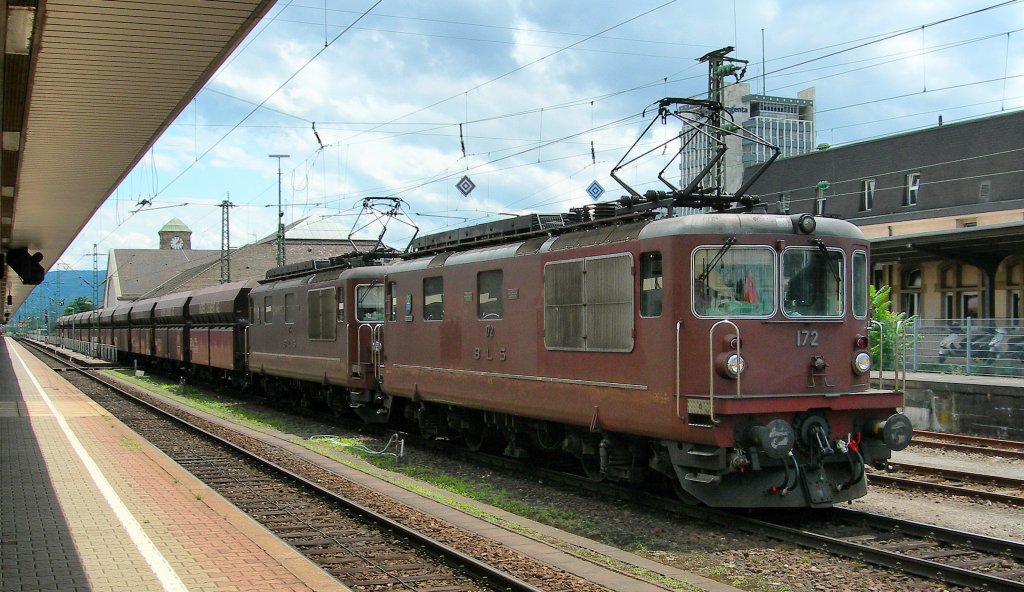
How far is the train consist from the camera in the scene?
30.7ft

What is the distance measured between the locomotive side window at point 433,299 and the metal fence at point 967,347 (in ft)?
39.7

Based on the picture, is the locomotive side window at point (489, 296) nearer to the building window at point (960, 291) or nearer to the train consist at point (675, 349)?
the train consist at point (675, 349)

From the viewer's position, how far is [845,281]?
33.3ft

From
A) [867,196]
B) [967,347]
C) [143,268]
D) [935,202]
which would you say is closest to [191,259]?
[143,268]

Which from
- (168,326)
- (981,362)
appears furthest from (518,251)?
(168,326)

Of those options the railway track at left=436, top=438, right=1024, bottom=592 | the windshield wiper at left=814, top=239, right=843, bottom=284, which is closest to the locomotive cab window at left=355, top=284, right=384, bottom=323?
the railway track at left=436, top=438, right=1024, bottom=592

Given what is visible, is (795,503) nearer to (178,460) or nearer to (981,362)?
(178,460)

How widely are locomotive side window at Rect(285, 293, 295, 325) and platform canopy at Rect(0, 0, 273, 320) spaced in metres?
6.37

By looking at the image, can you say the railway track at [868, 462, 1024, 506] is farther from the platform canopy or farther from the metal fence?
the platform canopy

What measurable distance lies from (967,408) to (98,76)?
15.8 meters

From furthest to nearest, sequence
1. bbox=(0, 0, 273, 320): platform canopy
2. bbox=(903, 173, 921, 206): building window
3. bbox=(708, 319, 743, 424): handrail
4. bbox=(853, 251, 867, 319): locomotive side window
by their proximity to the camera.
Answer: bbox=(903, 173, 921, 206): building window → bbox=(853, 251, 867, 319): locomotive side window → bbox=(708, 319, 743, 424): handrail → bbox=(0, 0, 273, 320): platform canopy

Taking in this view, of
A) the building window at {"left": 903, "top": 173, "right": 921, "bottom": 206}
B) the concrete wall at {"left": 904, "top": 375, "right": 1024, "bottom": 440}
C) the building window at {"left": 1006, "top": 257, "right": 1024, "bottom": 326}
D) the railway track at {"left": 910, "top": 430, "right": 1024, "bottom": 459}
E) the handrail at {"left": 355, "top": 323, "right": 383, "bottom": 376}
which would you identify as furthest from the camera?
the building window at {"left": 903, "top": 173, "right": 921, "bottom": 206}

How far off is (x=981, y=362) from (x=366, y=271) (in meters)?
13.2

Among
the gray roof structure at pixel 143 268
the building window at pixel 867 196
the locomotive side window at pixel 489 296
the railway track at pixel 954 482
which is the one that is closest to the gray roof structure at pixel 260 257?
the gray roof structure at pixel 143 268
